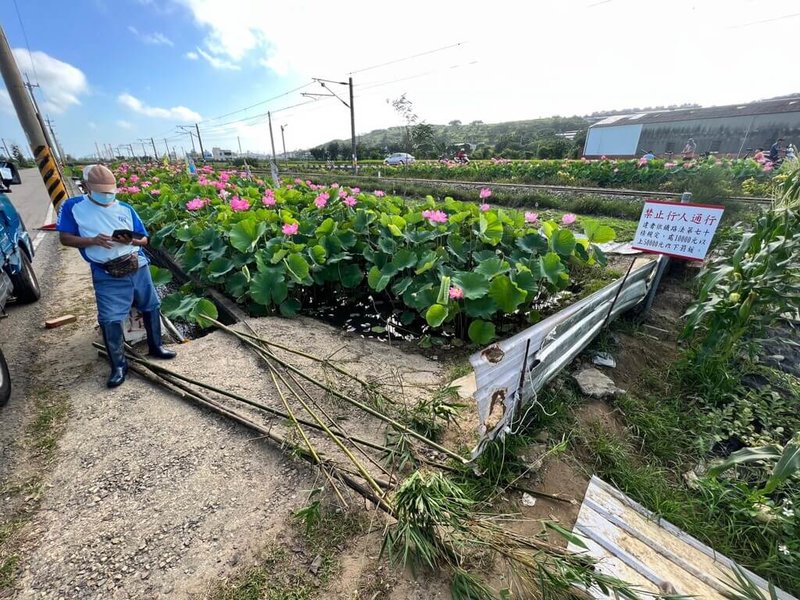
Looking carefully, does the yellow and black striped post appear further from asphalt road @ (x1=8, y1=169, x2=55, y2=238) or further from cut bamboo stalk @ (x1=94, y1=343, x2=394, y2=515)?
cut bamboo stalk @ (x1=94, y1=343, x2=394, y2=515)

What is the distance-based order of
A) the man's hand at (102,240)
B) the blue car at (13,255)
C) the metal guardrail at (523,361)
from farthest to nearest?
the blue car at (13,255), the man's hand at (102,240), the metal guardrail at (523,361)

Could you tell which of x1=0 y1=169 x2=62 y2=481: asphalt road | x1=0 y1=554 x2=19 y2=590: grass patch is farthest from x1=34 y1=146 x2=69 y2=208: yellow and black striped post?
x1=0 y1=554 x2=19 y2=590: grass patch

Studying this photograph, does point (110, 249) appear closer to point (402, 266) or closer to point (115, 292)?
point (115, 292)

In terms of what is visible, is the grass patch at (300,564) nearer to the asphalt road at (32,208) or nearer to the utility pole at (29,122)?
→ the utility pole at (29,122)

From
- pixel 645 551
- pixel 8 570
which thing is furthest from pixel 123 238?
pixel 645 551

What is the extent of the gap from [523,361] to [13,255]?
16.2ft

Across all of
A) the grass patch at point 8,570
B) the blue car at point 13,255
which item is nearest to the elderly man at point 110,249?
the grass patch at point 8,570

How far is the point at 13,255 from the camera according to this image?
12.3 ft

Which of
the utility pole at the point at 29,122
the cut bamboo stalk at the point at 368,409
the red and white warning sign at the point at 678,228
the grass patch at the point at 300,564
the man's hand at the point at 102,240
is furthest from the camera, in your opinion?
the utility pole at the point at 29,122

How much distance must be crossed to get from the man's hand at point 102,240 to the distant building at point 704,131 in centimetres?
2818

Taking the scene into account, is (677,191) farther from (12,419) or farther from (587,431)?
(12,419)

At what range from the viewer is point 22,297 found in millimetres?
4203

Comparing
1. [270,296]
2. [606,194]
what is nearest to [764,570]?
[270,296]

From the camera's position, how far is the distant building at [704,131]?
24.0m
